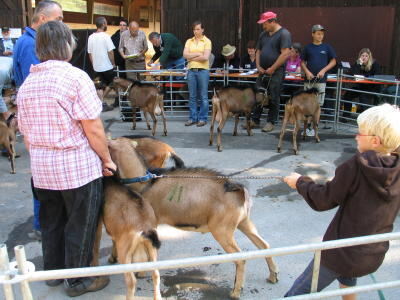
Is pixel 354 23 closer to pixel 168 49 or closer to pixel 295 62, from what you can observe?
pixel 295 62

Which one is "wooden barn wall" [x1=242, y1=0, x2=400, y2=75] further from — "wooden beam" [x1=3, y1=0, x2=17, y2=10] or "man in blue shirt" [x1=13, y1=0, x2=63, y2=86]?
"man in blue shirt" [x1=13, y1=0, x2=63, y2=86]

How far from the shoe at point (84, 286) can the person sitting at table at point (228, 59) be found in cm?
828

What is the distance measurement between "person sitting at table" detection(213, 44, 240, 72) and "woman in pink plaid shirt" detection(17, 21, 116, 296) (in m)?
8.35

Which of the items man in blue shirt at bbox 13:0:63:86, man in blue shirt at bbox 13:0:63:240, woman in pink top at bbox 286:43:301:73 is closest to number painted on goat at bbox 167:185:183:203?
man in blue shirt at bbox 13:0:63:240

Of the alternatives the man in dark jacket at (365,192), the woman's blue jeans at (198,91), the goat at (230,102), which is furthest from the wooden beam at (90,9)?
the man in dark jacket at (365,192)

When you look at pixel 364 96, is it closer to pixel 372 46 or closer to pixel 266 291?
pixel 372 46

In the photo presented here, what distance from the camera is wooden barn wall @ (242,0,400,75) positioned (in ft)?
34.0

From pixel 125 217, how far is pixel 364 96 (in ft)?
25.8

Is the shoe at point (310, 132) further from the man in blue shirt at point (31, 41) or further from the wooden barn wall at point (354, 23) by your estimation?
the man in blue shirt at point (31, 41)

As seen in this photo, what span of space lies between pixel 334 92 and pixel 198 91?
128 inches

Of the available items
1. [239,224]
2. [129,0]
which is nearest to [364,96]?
[239,224]

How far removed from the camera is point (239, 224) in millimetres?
3527

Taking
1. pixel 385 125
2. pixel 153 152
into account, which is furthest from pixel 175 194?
pixel 385 125

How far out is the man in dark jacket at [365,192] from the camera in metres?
2.18
